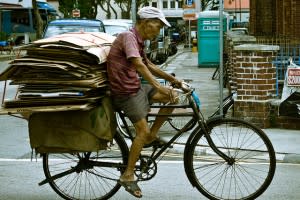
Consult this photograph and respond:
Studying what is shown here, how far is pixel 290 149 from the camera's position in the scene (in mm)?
9289

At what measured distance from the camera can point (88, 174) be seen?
641cm

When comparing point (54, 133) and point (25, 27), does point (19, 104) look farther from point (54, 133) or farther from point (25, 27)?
point (25, 27)

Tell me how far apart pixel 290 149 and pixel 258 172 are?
123 inches

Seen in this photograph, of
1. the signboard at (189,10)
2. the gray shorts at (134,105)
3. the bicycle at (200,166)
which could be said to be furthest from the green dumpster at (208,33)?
the gray shorts at (134,105)

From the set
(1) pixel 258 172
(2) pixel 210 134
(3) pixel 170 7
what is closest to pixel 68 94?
(2) pixel 210 134

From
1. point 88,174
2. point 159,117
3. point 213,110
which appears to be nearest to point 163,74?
point 159,117

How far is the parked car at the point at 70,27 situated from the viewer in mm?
20312

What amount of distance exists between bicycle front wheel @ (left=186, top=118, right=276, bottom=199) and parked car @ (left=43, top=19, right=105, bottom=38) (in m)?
14.3

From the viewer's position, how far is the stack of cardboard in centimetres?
588

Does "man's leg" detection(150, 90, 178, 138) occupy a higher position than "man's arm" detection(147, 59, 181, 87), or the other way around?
"man's arm" detection(147, 59, 181, 87)

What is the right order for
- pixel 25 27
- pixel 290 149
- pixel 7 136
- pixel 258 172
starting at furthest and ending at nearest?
pixel 25 27, pixel 7 136, pixel 290 149, pixel 258 172

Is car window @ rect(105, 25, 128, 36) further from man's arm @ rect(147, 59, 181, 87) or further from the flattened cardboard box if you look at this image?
the flattened cardboard box

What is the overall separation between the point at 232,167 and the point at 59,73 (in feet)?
5.94

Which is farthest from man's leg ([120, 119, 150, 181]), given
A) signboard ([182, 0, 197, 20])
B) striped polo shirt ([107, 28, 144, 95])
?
signboard ([182, 0, 197, 20])
